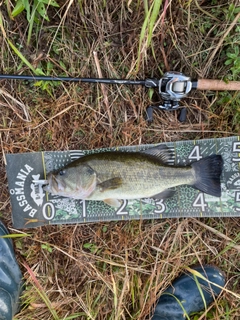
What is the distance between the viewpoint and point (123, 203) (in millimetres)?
2729

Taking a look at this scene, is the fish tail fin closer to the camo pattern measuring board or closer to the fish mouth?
the camo pattern measuring board

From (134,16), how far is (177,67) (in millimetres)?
539

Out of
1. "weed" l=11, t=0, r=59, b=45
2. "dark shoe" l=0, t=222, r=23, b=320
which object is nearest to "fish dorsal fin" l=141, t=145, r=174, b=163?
"weed" l=11, t=0, r=59, b=45

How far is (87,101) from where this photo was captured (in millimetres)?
2682

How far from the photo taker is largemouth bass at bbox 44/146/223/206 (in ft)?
8.05

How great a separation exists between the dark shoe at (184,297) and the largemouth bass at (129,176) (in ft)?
2.64

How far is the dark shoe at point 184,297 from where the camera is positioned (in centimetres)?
279

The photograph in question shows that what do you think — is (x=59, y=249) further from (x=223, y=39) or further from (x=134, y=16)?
(x=223, y=39)

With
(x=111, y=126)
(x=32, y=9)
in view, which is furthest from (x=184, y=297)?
(x=32, y=9)

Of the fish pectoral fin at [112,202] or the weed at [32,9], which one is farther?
the fish pectoral fin at [112,202]

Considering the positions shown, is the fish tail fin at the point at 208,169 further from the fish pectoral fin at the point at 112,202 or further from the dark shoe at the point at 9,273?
the dark shoe at the point at 9,273

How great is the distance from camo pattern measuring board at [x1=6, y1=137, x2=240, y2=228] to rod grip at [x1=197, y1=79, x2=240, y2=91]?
0.44m

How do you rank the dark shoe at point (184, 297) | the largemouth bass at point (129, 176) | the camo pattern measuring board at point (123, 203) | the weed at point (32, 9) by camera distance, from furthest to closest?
the dark shoe at point (184, 297), the camo pattern measuring board at point (123, 203), the largemouth bass at point (129, 176), the weed at point (32, 9)

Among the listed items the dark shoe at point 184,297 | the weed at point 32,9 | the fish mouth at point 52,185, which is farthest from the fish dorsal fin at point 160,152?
the weed at point 32,9
